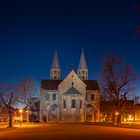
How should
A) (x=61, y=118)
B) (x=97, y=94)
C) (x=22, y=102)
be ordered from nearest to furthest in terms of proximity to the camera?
(x=22, y=102) < (x=61, y=118) < (x=97, y=94)

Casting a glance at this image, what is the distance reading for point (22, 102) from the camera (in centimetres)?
8500

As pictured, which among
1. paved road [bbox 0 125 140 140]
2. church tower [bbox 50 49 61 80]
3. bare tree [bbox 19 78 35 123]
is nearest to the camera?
paved road [bbox 0 125 140 140]

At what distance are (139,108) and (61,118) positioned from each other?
43.1 metres

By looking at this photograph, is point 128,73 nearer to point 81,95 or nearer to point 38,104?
point 81,95

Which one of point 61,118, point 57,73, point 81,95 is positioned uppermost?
point 57,73

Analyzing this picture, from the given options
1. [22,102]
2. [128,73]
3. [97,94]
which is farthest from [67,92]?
[128,73]

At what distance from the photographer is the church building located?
9733 cm

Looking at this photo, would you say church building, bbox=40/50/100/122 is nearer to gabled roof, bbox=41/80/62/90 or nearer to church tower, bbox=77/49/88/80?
gabled roof, bbox=41/80/62/90

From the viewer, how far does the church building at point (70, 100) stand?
319 feet

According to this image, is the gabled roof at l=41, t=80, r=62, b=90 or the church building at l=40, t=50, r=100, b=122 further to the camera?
the gabled roof at l=41, t=80, r=62, b=90

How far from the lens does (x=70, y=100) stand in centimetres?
9806

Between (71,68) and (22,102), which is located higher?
(71,68)

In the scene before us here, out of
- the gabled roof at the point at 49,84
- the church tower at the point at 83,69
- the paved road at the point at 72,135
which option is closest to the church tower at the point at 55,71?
the church tower at the point at 83,69

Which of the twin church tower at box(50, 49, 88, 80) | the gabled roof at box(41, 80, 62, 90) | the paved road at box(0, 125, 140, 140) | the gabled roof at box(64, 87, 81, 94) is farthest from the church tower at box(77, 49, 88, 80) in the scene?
the paved road at box(0, 125, 140, 140)
